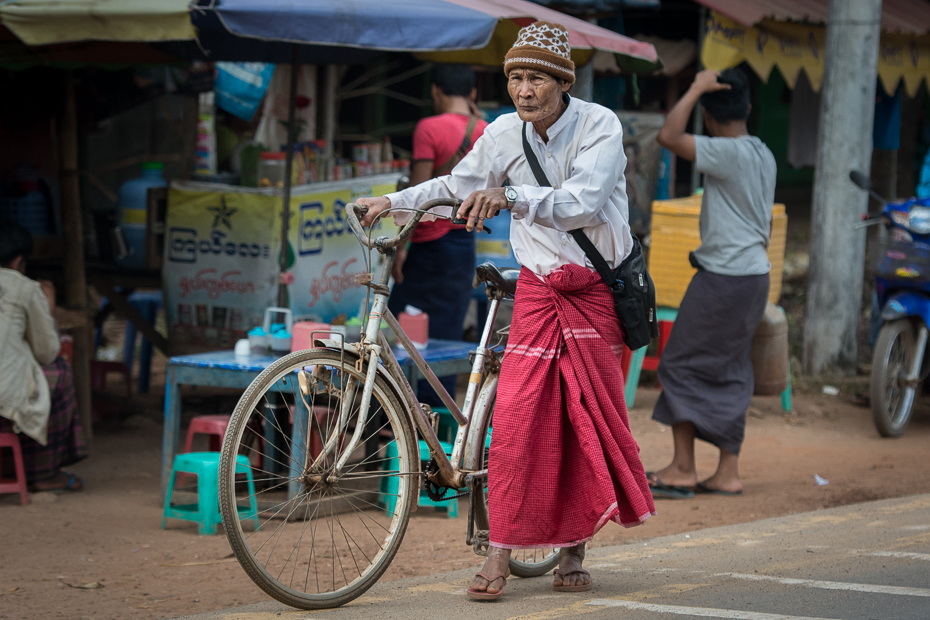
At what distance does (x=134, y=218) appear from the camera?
6902mm

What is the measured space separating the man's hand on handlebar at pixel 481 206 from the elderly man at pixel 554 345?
347 mm

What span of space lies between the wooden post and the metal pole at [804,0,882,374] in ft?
17.1

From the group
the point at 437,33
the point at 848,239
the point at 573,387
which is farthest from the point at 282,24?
the point at 848,239

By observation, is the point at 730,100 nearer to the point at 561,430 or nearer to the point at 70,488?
the point at 561,430

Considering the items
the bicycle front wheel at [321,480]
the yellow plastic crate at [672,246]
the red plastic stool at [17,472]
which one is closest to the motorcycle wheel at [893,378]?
the yellow plastic crate at [672,246]

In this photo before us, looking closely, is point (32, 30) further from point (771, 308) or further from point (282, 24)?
point (771, 308)

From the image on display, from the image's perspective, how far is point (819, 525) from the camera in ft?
15.0

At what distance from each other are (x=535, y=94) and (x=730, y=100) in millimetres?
2080

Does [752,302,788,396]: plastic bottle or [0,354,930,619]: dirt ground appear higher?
[752,302,788,396]: plastic bottle

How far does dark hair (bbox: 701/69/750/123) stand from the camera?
5.00m

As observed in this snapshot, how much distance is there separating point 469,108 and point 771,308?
6.40 feet

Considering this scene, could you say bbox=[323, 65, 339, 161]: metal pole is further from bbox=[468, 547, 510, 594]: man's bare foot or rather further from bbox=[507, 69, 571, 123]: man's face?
bbox=[468, 547, 510, 594]: man's bare foot

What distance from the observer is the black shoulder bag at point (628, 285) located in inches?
132

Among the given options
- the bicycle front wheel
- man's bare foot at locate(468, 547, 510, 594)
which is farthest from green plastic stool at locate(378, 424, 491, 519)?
man's bare foot at locate(468, 547, 510, 594)
